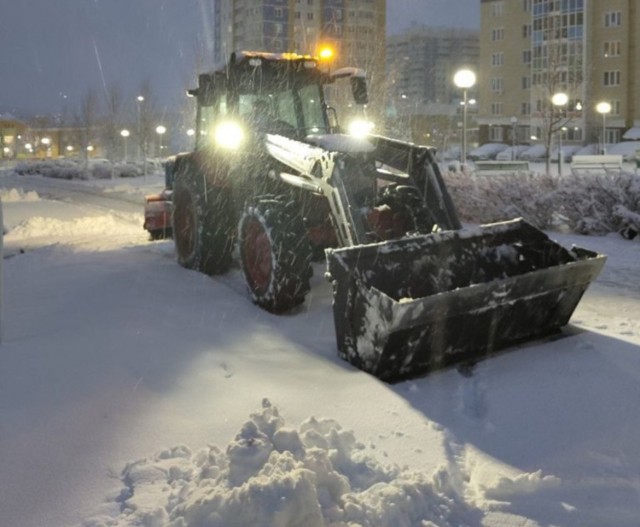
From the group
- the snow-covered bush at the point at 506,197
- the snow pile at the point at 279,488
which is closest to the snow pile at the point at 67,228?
the snow-covered bush at the point at 506,197

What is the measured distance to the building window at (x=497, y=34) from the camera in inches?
2766

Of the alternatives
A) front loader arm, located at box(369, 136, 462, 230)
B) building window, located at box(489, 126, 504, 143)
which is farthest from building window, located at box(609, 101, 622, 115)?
front loader arm, located at box(369, 136, 462, 230)

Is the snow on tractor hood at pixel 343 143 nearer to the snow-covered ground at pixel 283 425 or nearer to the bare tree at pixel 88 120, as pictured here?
the snow-covered ground at pixel 283 425

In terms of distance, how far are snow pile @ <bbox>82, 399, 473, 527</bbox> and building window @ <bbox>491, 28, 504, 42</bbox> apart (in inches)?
2780

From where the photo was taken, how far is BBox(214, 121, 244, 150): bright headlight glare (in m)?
9.15

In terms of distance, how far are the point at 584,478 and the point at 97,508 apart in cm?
260

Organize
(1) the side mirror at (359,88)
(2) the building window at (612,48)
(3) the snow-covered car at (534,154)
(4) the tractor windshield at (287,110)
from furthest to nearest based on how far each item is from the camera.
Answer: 1. (2) the building window at (612,48)
2. (3) the snow-covered car at (534,154)
3. (4) the tractor windshield at (287,110)
4. (1) the side mirror at (359,88)

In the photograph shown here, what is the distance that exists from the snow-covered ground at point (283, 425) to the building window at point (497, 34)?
217 ft

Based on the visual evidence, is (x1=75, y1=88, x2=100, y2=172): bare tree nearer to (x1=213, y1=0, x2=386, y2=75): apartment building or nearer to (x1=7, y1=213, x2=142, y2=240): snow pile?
(x1=213, y1=0, x2=386, y2=75): apartment building

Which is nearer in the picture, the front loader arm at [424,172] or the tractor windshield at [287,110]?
the front loader arm at [424,172]

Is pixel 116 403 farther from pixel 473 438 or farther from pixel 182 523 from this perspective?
pixel 473 438

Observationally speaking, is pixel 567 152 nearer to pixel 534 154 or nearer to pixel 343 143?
pixel 534 154

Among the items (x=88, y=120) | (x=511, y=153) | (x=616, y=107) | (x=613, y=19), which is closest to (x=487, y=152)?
(x=511, y=153)

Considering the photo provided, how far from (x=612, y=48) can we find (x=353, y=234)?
6323 cm
